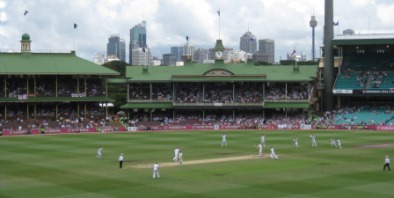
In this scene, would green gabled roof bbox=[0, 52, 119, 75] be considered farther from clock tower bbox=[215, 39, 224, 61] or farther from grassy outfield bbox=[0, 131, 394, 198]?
grassy outfield bbox=[0, 131, 394, 198]

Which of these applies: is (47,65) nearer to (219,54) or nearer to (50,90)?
(50,90)

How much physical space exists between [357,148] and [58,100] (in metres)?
47.8

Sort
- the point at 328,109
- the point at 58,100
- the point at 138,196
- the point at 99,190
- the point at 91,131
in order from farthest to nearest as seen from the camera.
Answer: the point at 328,109, the point at 58,100, the point at 91,131, the point at 99,190, the point at 138,196

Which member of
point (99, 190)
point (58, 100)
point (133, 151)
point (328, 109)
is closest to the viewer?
point (99, 190)

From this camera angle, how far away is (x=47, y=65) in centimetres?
8531

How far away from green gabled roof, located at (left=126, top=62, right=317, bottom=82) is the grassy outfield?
32.8 m

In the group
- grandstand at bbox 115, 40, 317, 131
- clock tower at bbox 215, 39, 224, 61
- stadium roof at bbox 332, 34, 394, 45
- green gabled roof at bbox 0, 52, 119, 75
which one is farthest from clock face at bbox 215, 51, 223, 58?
stadium roof at bbox 332, 34, 394, 45

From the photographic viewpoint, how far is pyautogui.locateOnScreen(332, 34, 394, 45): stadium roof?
83750 mm

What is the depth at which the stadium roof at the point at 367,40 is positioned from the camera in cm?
8375

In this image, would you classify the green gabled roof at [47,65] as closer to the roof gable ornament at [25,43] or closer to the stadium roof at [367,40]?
the roof gable ornament at [25,43]

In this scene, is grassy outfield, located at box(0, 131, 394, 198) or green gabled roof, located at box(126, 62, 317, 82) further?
green gabled roof, located at box(126, 62, 317, 82)

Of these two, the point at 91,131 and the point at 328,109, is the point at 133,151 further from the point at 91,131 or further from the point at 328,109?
the point at 328,109

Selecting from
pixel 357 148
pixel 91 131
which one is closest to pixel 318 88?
pixel 91 131

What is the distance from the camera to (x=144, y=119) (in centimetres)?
8694
